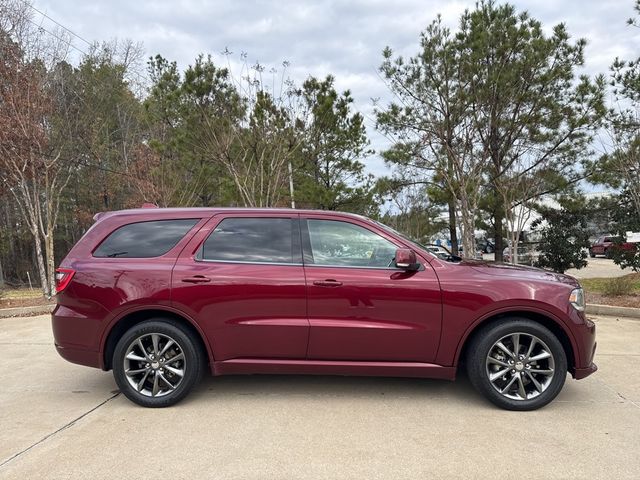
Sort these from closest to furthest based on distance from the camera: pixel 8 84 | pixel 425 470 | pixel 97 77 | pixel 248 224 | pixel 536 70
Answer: pixel 425 470
pixel 248 224
pixel 536 70
pixel 8 84
pixel 97 77

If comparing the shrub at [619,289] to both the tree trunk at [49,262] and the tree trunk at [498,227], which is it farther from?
the tree trunk at [49,262]

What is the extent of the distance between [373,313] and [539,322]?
1.46 m

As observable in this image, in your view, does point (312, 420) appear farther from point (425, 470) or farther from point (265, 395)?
point (425, 470)

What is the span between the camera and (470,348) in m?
3.92

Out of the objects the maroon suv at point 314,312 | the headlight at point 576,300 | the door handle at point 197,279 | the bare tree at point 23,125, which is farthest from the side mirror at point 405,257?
the bare tree at point 23,125

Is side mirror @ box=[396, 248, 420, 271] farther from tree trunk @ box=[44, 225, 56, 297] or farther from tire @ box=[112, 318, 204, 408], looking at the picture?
tree trunk @ box=[44, 225, 56, 297]

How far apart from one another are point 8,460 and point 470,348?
359 centimetres

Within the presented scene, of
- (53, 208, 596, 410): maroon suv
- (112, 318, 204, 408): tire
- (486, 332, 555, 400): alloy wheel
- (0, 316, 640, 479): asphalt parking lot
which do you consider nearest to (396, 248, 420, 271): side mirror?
(53, 208, 596, 410): maroon suv

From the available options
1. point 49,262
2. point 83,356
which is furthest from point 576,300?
point 49,262

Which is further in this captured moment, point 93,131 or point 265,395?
point 93,131

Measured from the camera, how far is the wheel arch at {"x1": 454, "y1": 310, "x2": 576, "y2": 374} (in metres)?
3.85

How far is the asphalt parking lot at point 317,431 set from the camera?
2.96 metres

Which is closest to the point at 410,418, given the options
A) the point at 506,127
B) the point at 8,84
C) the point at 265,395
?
the point at 265,395

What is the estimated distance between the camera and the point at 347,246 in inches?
161
